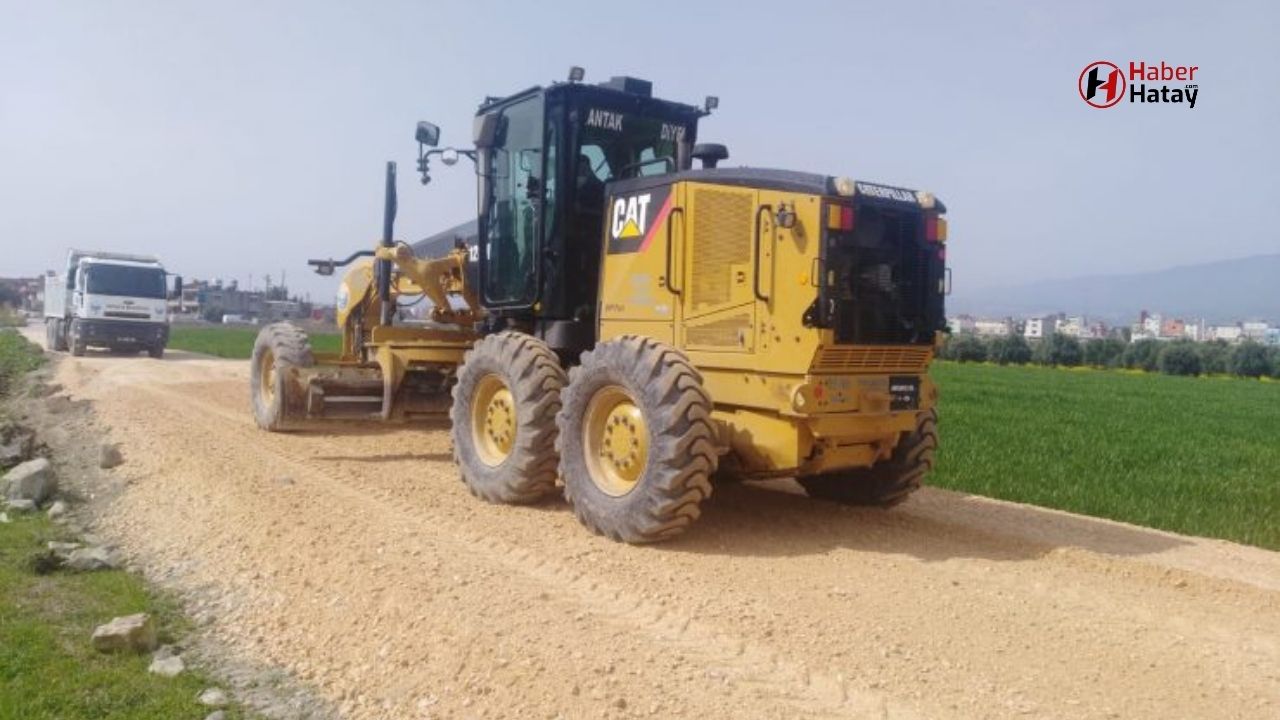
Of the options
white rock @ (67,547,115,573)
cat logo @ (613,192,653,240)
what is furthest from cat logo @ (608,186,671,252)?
white rock @ (67,547,115,573)

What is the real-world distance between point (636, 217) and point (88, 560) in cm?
464

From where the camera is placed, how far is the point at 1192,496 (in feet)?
33.5

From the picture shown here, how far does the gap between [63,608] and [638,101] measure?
19.7 feet

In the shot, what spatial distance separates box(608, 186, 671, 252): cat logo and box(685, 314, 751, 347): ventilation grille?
34.2 inches

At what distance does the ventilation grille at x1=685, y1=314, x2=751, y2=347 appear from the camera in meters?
7.14

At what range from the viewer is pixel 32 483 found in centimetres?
868

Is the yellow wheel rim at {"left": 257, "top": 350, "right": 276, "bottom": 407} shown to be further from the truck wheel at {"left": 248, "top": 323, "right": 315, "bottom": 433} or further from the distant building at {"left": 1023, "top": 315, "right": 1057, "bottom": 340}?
the distant building at {"left": 1023, "top": 315, "right": 1057, "bottom": 340}

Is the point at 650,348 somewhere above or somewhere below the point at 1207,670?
above

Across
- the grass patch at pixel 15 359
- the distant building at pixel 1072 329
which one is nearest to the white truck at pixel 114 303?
the grass patch at pixel 15 359

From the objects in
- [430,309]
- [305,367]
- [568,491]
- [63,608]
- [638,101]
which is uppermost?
[638,101]

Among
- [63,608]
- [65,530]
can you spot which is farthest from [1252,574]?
[65,530]

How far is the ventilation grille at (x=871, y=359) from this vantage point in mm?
6742

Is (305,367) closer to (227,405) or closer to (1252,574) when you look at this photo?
(227,405)

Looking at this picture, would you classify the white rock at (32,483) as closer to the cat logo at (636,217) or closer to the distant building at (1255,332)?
the cat logo at (636,217)
